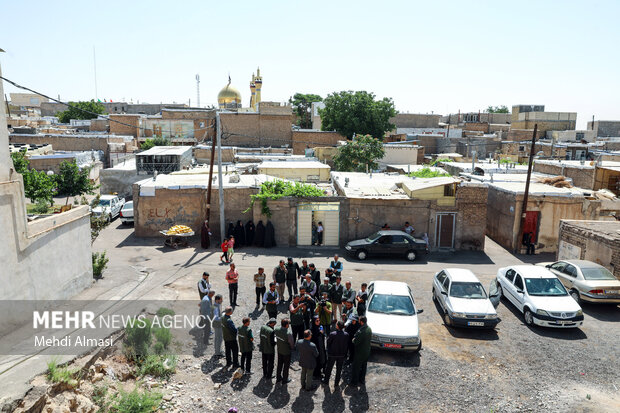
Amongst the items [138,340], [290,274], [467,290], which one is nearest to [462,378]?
[467,290]

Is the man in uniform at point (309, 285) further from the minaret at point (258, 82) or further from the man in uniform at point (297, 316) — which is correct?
the minaret at point (258, 82)

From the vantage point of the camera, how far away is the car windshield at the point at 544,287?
13008 mm

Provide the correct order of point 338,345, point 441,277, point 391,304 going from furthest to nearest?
point 441,277 → point 391,304 → point 338,345

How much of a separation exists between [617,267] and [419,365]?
359 inches

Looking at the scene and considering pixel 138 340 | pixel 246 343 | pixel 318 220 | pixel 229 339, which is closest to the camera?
pixel 246 343

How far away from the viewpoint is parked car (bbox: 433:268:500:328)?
11.9 meters

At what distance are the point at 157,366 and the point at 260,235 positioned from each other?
1141cm

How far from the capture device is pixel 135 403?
8.30 metres

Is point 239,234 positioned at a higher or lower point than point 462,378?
higher

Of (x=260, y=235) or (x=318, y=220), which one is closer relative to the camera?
(x=260, y=235)

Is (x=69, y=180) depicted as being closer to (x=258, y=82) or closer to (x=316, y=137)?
(x=316, y=137)

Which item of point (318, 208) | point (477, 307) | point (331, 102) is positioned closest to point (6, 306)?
point (477, 307)

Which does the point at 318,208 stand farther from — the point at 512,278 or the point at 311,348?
the point at 311,348

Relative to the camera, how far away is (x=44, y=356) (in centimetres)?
876
